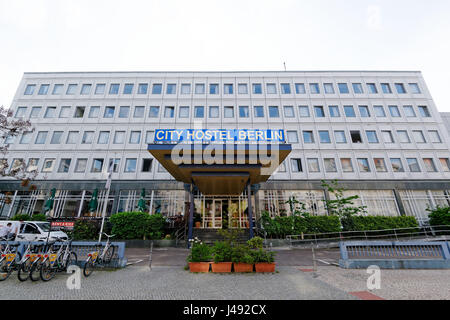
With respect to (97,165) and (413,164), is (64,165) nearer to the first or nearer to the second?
(97,165)

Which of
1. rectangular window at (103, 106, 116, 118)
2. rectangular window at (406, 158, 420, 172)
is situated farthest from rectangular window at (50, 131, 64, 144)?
rectangular window at (406, 158, 420, 172)

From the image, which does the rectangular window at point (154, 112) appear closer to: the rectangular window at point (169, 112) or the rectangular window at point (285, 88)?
the rectangular window at point (169, 112)

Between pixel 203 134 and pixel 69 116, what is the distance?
73.4 feet

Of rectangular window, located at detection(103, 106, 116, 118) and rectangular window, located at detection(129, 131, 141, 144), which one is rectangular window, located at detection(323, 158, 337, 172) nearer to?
rectangular window, located at detection(129, 131, 141, 144)

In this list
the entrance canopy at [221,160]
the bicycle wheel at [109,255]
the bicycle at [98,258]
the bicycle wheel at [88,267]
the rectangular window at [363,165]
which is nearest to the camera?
the bicycle wheel at [88,267]

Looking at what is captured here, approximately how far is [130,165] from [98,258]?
15.5 metres

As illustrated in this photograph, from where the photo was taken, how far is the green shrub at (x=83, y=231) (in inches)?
589

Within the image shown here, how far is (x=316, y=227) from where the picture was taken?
1605 cm

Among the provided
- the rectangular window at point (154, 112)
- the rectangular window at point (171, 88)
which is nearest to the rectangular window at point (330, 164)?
the rectangular window at point (171, 88)

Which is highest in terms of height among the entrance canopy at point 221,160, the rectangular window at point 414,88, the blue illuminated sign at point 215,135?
the rectangular window at point 414,88

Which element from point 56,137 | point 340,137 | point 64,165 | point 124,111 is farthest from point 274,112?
point 56,137

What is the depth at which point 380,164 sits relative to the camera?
21.7 m

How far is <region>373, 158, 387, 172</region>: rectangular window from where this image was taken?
844 inches

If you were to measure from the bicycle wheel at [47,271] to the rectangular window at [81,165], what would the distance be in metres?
17.9
